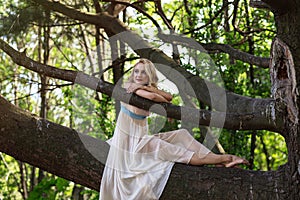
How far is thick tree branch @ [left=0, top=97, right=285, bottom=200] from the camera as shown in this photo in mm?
3869

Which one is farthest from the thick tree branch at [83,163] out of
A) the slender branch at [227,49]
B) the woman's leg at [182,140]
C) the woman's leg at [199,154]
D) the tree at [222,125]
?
the slender branch at [227,49]

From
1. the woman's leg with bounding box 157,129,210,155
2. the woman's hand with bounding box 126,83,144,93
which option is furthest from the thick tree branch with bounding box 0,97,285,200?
the woman's hand with bounding box 126,83,144,93

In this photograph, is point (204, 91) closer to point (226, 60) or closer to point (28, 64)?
point (28, 64)

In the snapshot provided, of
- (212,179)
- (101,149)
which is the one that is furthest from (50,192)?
(212,179)

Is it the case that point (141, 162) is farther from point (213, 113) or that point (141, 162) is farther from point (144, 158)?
point (213, 113)

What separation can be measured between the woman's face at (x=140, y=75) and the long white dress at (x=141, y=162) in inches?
17.9

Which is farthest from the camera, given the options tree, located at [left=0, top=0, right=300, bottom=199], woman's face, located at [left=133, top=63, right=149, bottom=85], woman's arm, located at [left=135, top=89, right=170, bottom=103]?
woman's face, located at [left=133, top=63, right=149, bottom=85]

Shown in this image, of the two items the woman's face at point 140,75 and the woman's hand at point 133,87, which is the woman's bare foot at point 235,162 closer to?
the woman's hand at point 133,87

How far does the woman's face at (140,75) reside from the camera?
472 centimetres

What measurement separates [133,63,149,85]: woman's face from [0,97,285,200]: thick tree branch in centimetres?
67

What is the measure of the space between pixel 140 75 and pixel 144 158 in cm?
80

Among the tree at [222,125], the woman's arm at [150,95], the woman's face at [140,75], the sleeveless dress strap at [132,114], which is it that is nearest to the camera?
the tree at [222,125]

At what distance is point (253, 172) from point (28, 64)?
215 cm

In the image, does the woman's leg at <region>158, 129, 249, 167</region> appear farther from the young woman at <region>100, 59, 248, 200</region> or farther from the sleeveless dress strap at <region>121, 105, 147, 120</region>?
the sleeveless dress strap at <region>121, 105, 147, 120</region>
